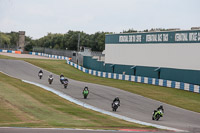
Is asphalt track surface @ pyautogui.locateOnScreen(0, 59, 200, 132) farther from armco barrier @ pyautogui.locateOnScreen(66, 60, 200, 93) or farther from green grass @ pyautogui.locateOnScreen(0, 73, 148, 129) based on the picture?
armco barrier @ pyautogui.locateOnScreen(66, 60, 200, 93)

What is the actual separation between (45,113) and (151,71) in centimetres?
3711

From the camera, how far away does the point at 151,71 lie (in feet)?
198

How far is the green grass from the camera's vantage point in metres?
21.0

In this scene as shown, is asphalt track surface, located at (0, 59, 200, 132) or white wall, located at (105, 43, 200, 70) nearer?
asphalt track surface, located at (0, 59, 200, 132)

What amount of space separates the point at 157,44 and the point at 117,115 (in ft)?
110

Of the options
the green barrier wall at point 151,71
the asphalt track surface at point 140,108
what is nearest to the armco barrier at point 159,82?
the green barrier wall at point 151,71

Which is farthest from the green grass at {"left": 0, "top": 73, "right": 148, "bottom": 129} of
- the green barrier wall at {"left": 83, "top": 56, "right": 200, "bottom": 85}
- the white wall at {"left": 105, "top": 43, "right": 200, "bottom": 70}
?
the white wall at {"left": 105, "top": 43, "right": 200, "bottom": 70}

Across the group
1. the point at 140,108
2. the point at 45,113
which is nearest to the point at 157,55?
the point at 140,108

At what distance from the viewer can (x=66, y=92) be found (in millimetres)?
39125

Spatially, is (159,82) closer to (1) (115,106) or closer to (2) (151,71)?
(2) (151,71)

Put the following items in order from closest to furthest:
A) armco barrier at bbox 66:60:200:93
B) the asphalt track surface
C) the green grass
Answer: the green grass → the asphalt track surface → armco barrier at bbox 66:60:200:93

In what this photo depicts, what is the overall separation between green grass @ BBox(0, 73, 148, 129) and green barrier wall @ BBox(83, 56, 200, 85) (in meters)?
22.4

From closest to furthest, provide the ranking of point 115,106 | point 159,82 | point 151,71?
1. point 115,106
2. point 159,82
3. point 151,71

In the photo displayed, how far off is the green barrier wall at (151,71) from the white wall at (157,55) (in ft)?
2.13
